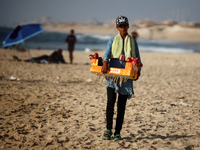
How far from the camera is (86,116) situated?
4395 mm

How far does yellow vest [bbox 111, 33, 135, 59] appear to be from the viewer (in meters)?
2.91

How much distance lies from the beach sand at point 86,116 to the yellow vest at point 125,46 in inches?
54.0

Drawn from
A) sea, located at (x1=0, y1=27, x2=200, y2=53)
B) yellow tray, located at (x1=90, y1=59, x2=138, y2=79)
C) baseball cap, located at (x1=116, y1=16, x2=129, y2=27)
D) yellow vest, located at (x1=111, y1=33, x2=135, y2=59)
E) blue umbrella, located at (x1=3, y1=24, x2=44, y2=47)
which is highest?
sea, located at (x1=0, y1=27, x2=200, y2=53)

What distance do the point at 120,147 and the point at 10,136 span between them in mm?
1763

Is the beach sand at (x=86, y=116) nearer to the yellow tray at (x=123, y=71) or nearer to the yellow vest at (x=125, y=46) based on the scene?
the yellow tray at (x=123, y=71)

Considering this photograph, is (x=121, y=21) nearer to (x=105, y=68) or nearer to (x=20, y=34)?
(x=105, y=68)

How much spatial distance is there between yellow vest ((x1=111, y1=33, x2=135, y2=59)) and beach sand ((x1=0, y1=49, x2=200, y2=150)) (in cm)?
137

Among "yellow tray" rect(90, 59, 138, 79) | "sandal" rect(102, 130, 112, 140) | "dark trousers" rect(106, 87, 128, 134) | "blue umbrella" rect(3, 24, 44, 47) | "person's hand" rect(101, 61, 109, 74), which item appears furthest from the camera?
"blue umbrella" rect(3, 24, 44, 47)

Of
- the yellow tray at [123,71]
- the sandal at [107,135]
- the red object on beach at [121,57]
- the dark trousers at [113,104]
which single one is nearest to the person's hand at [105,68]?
the yellow tray at [123,71]

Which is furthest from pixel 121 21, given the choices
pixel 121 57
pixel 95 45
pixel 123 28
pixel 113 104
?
pixel 95 45

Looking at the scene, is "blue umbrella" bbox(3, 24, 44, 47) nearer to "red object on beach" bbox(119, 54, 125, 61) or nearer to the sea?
"red object on beach" bbox(119, 54, 125, 61)

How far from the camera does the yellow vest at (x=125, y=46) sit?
2.91 m

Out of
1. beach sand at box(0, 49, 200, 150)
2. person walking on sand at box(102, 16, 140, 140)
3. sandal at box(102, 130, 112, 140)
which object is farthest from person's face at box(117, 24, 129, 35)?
beach sand at box(0, 49, 200, 150)

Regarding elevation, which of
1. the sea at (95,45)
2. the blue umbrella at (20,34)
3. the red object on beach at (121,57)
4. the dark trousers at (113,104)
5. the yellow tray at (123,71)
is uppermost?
the sea at (95,45)
